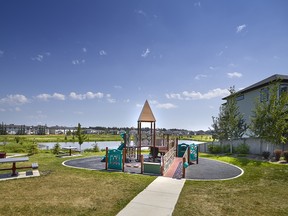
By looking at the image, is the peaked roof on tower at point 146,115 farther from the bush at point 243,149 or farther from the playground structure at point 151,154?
the bush at point 243,149

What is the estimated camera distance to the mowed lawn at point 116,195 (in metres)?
7.44

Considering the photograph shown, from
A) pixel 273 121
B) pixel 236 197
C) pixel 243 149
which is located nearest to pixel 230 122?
pixel 243 149

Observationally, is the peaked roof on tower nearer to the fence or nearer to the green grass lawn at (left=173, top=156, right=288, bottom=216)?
the green grass lawn at (left=173, top=156, right=288, bottom=216)

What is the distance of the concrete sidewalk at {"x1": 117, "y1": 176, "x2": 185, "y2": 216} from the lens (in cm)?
723

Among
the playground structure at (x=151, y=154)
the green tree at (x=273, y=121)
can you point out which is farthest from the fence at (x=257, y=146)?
the playground structure at (x=151, y=154)

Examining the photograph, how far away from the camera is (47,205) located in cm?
769

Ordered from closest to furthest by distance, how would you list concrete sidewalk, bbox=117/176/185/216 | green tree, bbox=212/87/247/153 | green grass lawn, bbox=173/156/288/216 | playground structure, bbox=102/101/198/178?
concrete sidewalk, bbox=117/176/185/216
green grass lawn, bbox=173/156/288/216
playground structure, bbox=102/101/198/178
green tree, bbox=212/87/247/153

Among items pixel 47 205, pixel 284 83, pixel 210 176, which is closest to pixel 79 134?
pixel 210 176

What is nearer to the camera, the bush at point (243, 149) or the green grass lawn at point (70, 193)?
the green grass lawn at point (70, 193)

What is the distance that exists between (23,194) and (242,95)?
35.5 metres

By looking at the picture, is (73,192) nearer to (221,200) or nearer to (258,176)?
(221,200)

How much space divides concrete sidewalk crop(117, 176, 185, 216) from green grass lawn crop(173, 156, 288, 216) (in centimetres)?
33

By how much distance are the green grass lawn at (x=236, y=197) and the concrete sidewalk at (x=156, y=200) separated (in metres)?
0.33

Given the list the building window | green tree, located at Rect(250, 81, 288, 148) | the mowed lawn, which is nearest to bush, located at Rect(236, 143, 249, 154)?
green tree, located at Rect(250, 81, 288, 148)
